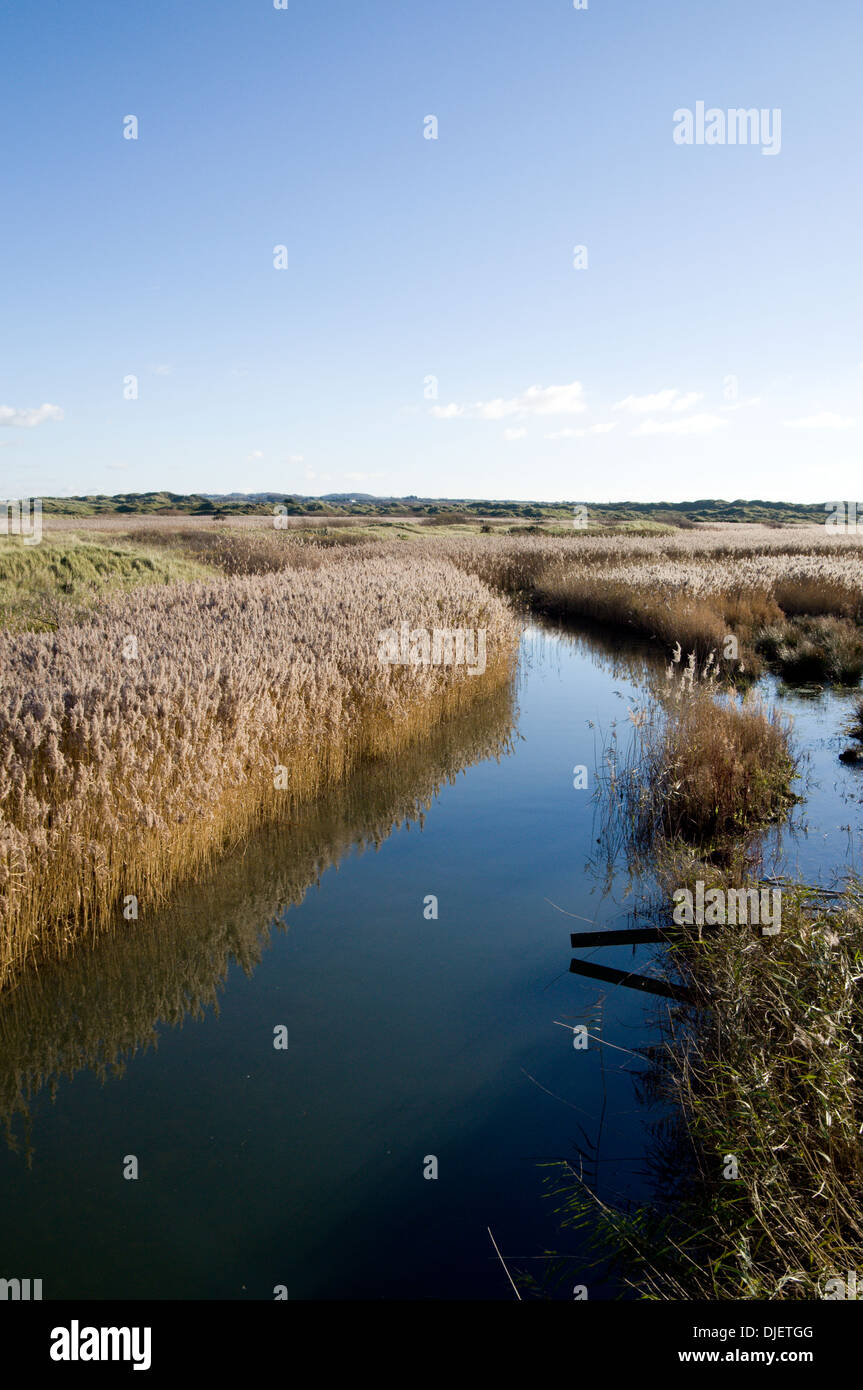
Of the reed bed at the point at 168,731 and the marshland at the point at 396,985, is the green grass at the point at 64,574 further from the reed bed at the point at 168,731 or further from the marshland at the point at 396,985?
the marshland at the point at 396,985

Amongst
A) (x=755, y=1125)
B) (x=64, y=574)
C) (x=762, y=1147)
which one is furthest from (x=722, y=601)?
(x=762, y=1147)

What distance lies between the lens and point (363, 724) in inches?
364

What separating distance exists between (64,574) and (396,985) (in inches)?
614

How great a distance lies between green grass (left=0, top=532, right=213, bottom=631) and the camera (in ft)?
44.5

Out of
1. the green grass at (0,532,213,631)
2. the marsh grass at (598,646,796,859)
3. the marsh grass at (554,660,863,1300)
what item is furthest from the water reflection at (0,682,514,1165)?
the green grass at (0,532,213,631)

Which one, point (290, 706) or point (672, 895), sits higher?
point (290, 706)

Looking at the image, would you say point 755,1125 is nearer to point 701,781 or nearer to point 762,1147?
point 762,1147

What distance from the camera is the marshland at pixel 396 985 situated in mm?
3045

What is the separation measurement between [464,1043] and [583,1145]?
911mm

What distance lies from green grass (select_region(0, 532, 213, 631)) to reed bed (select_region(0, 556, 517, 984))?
1978 millimetres

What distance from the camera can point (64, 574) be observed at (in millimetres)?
17719

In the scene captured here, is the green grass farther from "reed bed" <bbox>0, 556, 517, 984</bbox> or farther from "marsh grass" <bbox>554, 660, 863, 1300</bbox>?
"marsh grass" <bbox>554, 660, 863, 1300</bbox>
